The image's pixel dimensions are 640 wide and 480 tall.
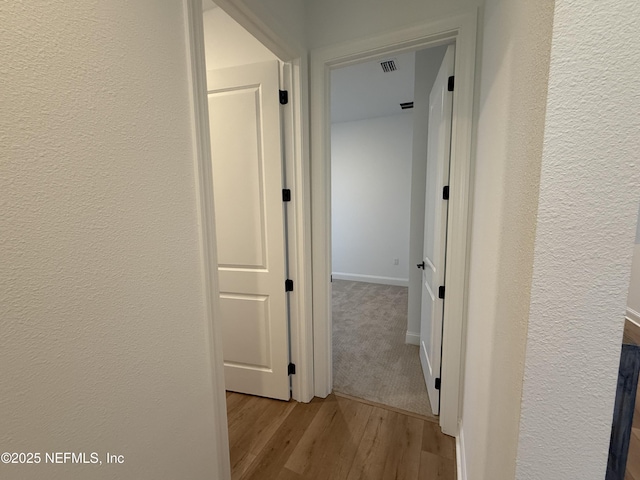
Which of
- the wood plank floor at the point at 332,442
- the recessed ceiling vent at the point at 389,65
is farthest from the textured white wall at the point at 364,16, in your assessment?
the wood plank floor at the point at 332,442

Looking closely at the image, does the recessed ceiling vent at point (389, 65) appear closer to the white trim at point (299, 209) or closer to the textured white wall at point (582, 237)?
the white trim at point (299, 209)

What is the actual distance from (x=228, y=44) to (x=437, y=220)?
177cm

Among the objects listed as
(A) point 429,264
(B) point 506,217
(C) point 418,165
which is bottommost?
(A) point 429,264

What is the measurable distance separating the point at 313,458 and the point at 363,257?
3.63 metres

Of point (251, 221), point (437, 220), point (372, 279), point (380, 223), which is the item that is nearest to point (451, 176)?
Answer: point (437, 220)

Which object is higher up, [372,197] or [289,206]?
[372,197]

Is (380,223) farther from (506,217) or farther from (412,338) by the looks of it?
(506,217)

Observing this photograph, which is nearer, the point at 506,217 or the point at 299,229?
the point at 506,217

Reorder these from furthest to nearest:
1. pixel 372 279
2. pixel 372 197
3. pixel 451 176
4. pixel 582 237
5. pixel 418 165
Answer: pixel 372 279
pixel 372 197
pixel 418 165
pixel 451 176
pixel 582 237

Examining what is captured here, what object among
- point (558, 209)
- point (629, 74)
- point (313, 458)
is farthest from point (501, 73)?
point (313, 458)

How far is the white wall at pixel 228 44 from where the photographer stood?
1.70 metres

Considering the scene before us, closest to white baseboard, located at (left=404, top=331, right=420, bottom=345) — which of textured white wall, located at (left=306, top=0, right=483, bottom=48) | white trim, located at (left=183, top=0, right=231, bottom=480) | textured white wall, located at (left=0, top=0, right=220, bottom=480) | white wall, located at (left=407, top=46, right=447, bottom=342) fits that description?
white wall, located at (left=407, top=46, right=447, bottom=342)

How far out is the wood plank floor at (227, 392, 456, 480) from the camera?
142cm

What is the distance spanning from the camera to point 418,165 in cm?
249
